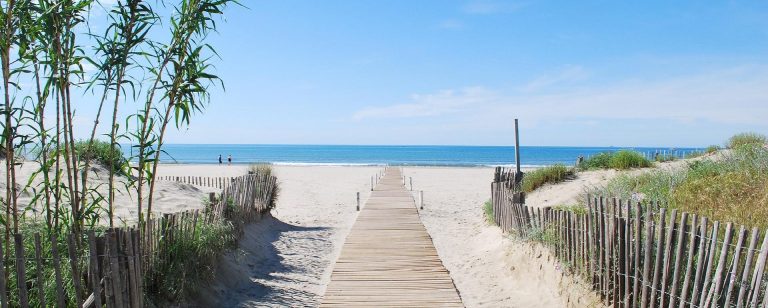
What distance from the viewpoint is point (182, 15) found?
452cm

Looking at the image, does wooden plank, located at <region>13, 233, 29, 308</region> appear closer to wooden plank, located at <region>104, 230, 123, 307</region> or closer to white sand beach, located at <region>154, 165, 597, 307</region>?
wooden plank, located at <region>104, 230, 123, 307</region>

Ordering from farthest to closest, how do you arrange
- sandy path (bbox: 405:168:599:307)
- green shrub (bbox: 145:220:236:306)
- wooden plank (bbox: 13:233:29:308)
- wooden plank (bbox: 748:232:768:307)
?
sandy path (bbox: 405:168:599:307) → green shrub (bbox: 145:220:236:306) → wooden plank (bbox: 13:233:29:308) → wooden plank (bbox: 748:232:768:307)

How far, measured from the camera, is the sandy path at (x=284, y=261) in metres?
6.49

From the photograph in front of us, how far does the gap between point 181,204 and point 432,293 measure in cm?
665

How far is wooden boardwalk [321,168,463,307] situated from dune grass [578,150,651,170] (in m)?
5.96

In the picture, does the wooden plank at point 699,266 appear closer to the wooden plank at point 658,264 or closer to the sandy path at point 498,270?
the wooden plank at point 658,264

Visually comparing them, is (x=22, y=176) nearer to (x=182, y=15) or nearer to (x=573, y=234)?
(x=182, y=15)

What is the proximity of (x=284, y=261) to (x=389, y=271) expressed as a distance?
2080 mm

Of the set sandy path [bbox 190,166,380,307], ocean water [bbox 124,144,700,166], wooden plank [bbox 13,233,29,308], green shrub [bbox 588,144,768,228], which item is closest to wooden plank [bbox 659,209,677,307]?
green shrub [bbox 588,144,768,228]

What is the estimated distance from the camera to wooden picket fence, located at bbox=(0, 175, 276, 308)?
3.79 m

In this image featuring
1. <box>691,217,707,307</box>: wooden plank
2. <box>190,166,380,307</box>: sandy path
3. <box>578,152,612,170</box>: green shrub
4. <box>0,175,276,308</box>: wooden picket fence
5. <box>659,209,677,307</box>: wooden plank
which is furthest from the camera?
<box>578,152,612,170</box>: green shrub

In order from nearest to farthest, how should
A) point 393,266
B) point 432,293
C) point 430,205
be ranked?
point 432,293
point 393,266
point 430,205

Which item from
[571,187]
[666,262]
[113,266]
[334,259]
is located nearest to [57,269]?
[113,266]

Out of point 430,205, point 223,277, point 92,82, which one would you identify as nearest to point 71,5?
point 92,82
